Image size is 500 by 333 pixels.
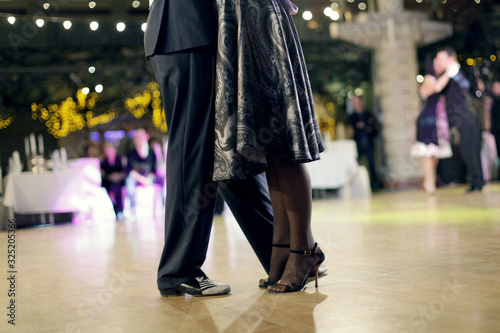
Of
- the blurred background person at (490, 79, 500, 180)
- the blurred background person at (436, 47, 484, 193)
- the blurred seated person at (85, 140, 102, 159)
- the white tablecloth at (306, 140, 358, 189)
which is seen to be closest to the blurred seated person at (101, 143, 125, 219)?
the blurred seated person at (85, 140, 102, 159)

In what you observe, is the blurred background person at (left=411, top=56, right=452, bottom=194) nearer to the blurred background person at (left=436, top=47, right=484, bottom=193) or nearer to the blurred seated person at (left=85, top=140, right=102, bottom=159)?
the blurred background person at (left=436, top=47, right=484, bottom=193)

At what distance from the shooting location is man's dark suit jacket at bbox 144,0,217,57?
1.59 m

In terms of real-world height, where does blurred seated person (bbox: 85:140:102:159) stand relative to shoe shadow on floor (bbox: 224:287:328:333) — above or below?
A: above

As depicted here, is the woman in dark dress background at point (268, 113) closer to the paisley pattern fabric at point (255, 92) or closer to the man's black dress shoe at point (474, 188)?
the paisley pattern fabric at point (255, 92)

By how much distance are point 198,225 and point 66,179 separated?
5.65 m

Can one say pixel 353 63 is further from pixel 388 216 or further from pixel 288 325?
pixel 288 325

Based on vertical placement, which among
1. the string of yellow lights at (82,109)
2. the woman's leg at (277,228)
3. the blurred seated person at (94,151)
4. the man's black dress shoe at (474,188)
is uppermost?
the string of yellow lights at (82,109)

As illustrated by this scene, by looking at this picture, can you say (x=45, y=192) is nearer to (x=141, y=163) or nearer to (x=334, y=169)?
(x=141, y=163)

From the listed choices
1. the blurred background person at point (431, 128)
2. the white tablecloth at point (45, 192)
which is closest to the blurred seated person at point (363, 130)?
the blurred background person at point (431, 128)

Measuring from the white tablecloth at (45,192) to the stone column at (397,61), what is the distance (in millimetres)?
4959

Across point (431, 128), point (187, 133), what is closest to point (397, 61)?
point (431, 128)

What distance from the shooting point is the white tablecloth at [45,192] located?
21.3 ft

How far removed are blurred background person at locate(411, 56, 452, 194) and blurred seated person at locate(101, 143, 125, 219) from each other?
373 cm

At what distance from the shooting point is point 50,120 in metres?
14.4
